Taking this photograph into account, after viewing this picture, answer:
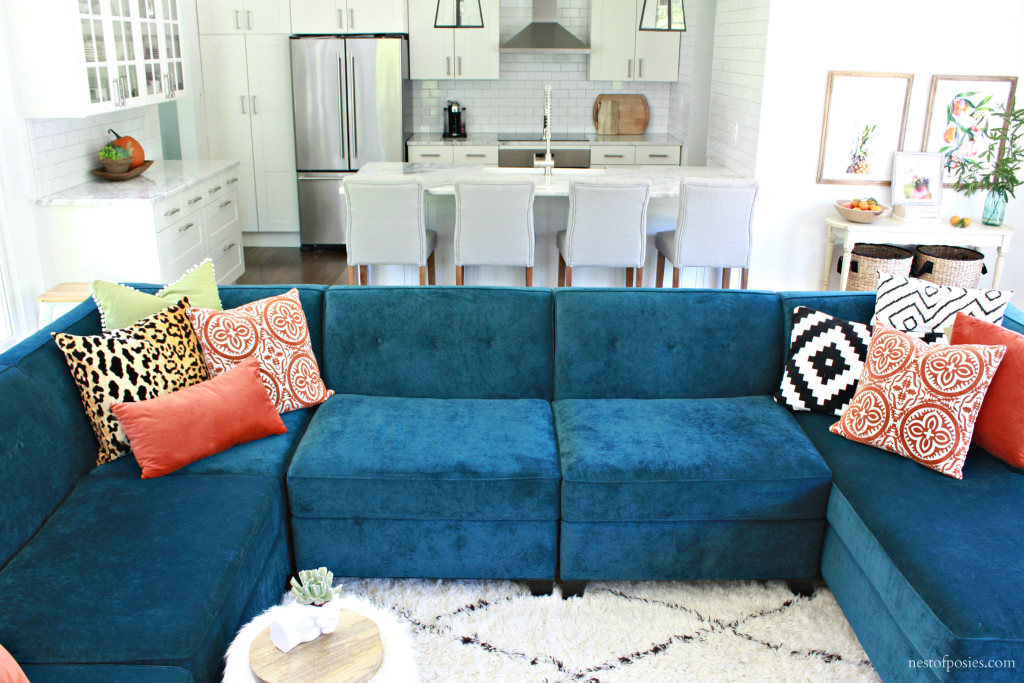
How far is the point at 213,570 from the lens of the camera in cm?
193

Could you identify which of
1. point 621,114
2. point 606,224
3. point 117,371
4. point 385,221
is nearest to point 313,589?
point 117,371

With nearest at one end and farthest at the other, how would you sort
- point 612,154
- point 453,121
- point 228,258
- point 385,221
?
point 385,221 → point 228,258 → point 612,154 → point 453,121

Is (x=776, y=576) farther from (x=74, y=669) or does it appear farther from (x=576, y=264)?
(x=576, y=264)

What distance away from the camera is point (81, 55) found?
13.6ft

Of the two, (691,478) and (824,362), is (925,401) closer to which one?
(824,362)

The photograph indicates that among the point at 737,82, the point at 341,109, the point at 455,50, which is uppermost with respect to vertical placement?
the point at 455,50

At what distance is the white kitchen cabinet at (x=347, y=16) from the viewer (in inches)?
250

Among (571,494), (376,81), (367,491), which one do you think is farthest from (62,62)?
(571,494)

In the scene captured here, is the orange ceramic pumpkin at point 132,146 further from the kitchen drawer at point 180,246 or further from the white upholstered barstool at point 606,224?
the white upholstered barstool at point 606,224

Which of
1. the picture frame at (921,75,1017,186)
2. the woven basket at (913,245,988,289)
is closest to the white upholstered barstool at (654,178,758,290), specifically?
the woven basket at (913,245,988,289)

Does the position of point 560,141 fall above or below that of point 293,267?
above

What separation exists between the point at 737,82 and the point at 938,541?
4049 mm

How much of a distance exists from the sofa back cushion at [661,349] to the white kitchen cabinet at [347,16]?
434 cm

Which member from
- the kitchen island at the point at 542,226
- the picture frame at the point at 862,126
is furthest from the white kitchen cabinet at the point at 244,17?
the picture frame at the point at 862,126
